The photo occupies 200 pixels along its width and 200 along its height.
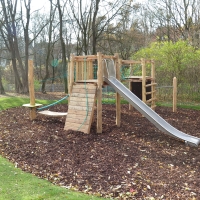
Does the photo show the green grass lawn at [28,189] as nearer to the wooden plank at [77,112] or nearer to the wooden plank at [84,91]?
the wooden plank at [77,112]

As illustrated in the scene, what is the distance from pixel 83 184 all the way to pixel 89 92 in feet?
9.39

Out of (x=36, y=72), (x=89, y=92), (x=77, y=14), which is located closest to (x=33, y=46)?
(x=36, y=72)

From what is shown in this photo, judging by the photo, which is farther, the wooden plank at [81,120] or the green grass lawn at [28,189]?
the wooden plank at [81,120]

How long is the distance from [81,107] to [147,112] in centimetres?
162

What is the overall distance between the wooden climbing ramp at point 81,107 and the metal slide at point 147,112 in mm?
617

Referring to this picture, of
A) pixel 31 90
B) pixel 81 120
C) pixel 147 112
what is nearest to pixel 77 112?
pixel 81 120

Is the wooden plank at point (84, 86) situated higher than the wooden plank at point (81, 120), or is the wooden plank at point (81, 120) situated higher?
the wooden plank at point (84, 86)

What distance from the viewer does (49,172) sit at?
392cm

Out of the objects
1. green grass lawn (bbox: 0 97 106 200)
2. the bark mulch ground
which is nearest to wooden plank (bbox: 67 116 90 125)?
the bark mulch ground

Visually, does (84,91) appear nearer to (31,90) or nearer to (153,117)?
(153,117)

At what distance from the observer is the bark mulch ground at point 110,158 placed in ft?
11.4

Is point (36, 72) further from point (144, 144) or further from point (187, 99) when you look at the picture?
point (144, 144)

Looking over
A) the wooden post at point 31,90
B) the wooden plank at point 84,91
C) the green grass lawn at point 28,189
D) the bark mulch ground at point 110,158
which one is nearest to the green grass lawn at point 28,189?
the green grass lawn at point 28,189

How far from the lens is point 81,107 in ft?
20.2
